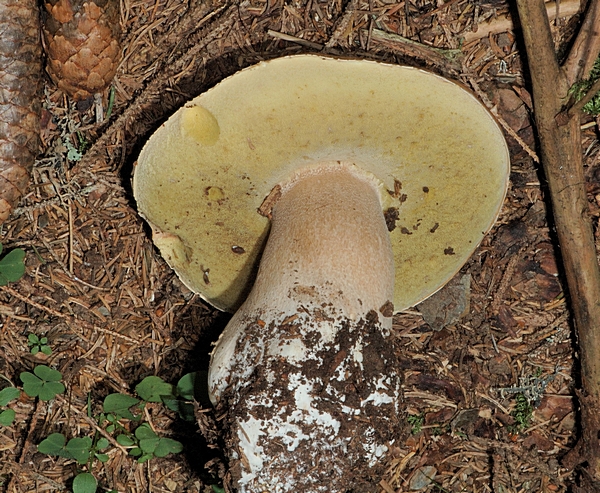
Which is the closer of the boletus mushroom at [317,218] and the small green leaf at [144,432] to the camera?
the boletus mushroom at [317,218]

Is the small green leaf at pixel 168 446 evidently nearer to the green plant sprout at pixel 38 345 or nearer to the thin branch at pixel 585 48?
the green plant sprout at pixel 38 345

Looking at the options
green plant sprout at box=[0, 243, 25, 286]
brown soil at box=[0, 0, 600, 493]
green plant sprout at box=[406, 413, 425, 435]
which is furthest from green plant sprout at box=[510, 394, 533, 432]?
green plant sprout at box=[0, 243, 25, 286]

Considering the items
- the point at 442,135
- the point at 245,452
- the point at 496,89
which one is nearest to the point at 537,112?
the point at 496,89

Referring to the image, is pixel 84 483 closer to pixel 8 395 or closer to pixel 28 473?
pixel 28 473

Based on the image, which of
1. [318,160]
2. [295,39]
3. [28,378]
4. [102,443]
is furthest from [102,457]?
[295,39]

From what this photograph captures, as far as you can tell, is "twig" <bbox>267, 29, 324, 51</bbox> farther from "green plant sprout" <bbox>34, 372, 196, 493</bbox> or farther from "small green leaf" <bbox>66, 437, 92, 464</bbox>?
"small green leaf" <bbox>66, 437, 92, 464</bbox>

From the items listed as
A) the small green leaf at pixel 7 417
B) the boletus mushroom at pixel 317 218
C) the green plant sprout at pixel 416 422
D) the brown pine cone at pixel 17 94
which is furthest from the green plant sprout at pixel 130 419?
the green plant sprout at pixel 416 422
